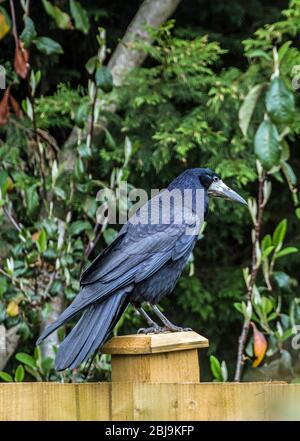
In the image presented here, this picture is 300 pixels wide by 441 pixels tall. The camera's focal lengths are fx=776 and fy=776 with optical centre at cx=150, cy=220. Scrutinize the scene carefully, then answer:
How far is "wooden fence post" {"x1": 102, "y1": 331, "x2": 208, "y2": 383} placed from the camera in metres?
2.29

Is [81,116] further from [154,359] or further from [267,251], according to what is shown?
[154,359]

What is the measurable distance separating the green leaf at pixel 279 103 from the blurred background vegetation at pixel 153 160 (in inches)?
19.5

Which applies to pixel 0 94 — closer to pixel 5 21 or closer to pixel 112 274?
pixel 5 21

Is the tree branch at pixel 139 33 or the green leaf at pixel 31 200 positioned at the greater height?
the tree branch at pixel 139 33

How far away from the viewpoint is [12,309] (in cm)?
412

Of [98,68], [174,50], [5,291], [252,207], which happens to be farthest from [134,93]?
[5,291]

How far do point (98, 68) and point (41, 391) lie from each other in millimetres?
2309

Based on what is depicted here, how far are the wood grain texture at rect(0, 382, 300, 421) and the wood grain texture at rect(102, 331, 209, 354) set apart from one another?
16 centimetres

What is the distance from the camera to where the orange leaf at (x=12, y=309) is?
4117 mm

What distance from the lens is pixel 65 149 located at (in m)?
5.03

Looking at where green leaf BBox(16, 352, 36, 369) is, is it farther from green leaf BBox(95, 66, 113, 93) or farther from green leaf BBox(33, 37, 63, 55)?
green leaf BBox(33, 37, 63, 55)

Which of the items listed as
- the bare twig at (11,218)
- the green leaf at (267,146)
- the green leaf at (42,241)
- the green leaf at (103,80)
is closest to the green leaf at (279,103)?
the green leaf at (267,146)

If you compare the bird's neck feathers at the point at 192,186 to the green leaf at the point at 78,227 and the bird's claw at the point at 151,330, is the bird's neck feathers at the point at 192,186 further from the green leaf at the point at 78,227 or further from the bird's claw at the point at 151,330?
the green leaf at the point at 78,227

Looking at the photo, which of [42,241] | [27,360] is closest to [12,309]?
[27,360]
